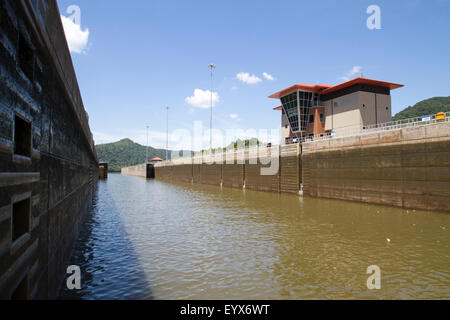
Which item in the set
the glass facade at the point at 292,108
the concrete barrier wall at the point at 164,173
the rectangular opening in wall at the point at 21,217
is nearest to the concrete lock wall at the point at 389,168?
the rectangular opening in wall at the point at 21,217

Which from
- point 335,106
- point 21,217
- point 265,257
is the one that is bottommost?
point 265,257

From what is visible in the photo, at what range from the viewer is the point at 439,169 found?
17.9 metres

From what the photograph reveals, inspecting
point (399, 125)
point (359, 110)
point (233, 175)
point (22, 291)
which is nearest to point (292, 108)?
point (359, 110)

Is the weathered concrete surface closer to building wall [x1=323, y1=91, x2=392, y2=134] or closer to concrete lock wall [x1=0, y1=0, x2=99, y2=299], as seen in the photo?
building wall [x1=323, y1=91, x2=392, y2=134]

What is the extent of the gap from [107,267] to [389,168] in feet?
64.1

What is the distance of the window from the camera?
5477 mm

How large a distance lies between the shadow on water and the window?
4.82 m

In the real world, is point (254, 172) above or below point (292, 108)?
below

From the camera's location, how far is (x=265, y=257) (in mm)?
9727

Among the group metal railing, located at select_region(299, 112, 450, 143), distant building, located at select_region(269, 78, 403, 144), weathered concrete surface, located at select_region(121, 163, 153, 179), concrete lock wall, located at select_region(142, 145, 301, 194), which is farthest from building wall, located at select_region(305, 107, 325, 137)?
weathered concrete surface, located at select_region(121, 163, 153, 179)

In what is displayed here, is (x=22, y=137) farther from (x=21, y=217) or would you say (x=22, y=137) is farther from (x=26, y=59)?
(x=26, y=59)

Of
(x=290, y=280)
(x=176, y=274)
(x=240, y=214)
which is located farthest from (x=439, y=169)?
(x=176, y=274)
